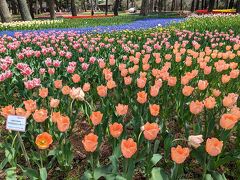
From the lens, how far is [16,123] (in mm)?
2682

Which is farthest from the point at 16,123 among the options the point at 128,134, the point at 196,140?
the point at 128,134

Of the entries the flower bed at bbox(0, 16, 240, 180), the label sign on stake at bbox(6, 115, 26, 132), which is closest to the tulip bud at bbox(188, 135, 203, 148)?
the flower bed at bbox(0, 16, 240, 180)

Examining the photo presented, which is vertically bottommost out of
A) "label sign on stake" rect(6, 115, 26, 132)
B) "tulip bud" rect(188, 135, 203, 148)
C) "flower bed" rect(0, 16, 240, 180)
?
"flower bed" rect(0, 16, 240, 180)

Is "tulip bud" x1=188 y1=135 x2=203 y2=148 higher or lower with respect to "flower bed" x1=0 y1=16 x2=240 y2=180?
higher

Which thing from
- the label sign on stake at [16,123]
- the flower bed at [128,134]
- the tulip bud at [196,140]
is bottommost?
the flower bed at [128,134]

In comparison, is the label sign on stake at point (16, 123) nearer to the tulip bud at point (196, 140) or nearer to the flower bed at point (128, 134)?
the flower bed at point (128, 134)

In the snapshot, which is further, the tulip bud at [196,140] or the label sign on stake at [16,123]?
the label sign on stake at [16,123]

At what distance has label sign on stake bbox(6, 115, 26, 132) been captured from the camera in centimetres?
266

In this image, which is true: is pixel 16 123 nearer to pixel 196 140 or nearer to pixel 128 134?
pixel 196 140

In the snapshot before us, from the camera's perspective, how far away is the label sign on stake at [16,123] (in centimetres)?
266

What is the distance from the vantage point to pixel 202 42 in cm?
869

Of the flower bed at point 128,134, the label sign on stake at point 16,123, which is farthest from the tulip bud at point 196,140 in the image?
the label sign on stake at point 16,123

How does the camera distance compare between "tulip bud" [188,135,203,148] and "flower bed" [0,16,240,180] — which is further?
"flower bed" [0,16,240,180]

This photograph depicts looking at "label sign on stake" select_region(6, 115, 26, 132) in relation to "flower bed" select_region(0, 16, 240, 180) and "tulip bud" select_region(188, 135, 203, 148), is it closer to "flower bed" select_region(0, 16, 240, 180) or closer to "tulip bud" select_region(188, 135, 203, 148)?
"flower bed" select_region(0, 16, 240, 180)
